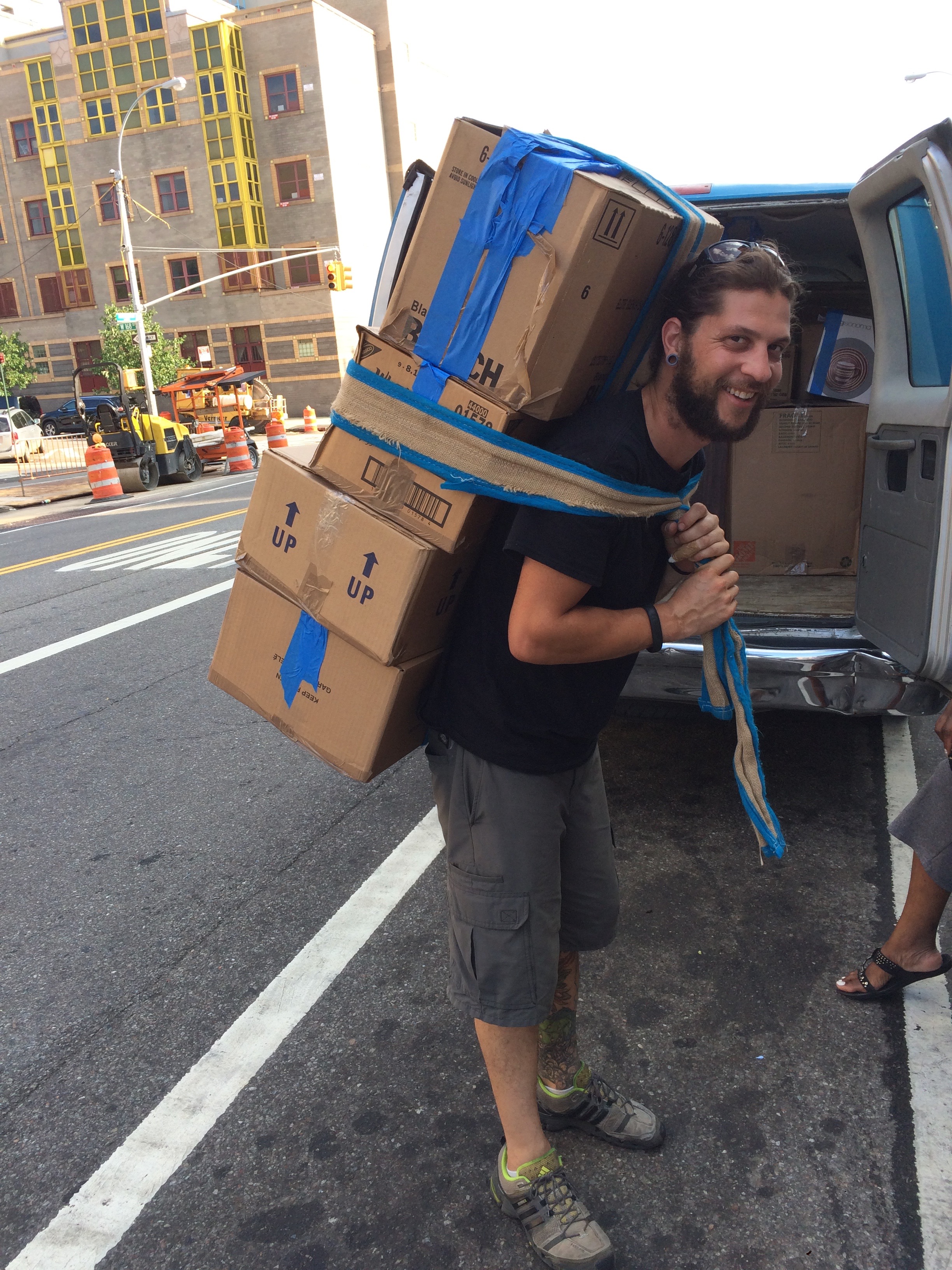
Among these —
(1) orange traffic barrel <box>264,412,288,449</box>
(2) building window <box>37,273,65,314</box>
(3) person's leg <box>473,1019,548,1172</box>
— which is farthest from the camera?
(2) building window <box>37,273,65,314</box>

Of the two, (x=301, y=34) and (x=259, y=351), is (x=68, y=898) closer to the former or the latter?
(x=259, y=351)

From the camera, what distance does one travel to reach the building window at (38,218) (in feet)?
165

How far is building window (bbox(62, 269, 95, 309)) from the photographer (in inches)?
1922

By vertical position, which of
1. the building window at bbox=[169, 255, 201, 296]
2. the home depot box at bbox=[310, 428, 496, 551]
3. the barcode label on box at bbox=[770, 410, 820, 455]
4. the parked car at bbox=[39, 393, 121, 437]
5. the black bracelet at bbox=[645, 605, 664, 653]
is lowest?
the parked car at bbox=[39, 393, 121, 437]

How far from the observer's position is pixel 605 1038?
2477mm

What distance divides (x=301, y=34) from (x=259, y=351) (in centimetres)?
1421

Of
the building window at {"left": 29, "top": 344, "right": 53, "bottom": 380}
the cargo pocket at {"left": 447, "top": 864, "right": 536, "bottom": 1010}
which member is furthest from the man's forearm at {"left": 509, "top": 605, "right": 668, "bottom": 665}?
the building window at {"left": 29, "top": 344, "right": 53, "bottom": 380}

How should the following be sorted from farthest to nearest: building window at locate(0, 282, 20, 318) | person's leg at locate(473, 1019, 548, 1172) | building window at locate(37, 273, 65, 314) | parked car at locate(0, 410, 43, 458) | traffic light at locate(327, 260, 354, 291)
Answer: building window at locate(0, 282, 20, 318) < building window at locate(37, 273, 65, 314) < traffic light at locate(327, 260, 354, 291) < parked car at locate(0, 410, 43, 458) < person's leg at locate(473, 1019, 548, 1172)

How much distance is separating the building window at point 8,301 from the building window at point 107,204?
7.53 meters

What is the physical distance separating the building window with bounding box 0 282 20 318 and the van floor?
55788 mm

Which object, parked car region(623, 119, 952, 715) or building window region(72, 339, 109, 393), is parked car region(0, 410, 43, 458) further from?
parked car region(623, 119, 952, 715)

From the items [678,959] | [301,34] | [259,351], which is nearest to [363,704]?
[678,959]

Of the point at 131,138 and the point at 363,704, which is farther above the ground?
the point at 131,138

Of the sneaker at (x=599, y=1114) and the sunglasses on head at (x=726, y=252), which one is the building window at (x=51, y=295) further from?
the sneaker at (x=599, y=1114)
